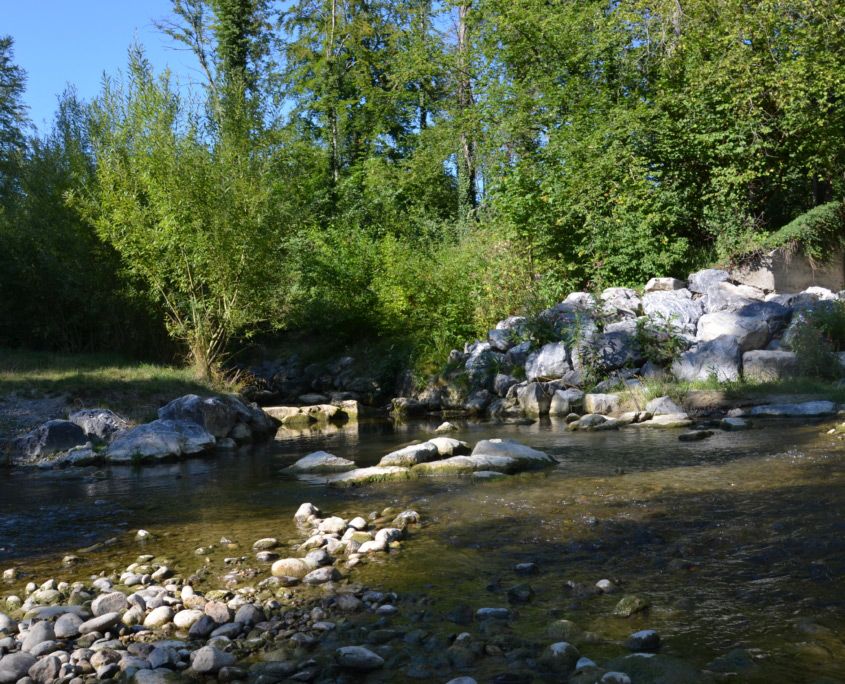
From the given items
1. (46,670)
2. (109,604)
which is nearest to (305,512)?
(109,604)

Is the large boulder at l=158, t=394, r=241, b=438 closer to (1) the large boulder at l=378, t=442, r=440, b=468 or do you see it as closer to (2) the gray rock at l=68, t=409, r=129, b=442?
(2) the gray rock at l=68, t=409, r=129, b=442

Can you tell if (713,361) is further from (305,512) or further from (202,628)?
(202,628)

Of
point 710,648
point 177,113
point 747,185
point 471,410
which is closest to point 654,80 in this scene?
point 747,185

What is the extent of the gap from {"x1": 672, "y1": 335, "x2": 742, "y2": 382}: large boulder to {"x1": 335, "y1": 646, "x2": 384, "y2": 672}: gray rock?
10089mm

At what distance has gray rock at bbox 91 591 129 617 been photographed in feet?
12.6

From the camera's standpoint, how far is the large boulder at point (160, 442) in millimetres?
9992

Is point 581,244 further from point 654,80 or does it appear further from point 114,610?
point 114,610

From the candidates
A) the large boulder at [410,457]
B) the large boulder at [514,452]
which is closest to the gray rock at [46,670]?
the large boulder at [410,457]

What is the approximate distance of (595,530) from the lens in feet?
16.3

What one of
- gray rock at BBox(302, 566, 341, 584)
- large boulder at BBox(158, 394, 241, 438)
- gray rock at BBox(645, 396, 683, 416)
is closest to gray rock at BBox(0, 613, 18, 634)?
gray rock at BBox(302, 566, 341, 584)

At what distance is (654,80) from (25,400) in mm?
16505

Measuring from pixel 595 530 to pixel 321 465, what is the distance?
4.29 m

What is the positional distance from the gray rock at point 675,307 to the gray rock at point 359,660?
1175cm

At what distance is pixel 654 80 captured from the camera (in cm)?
1867
